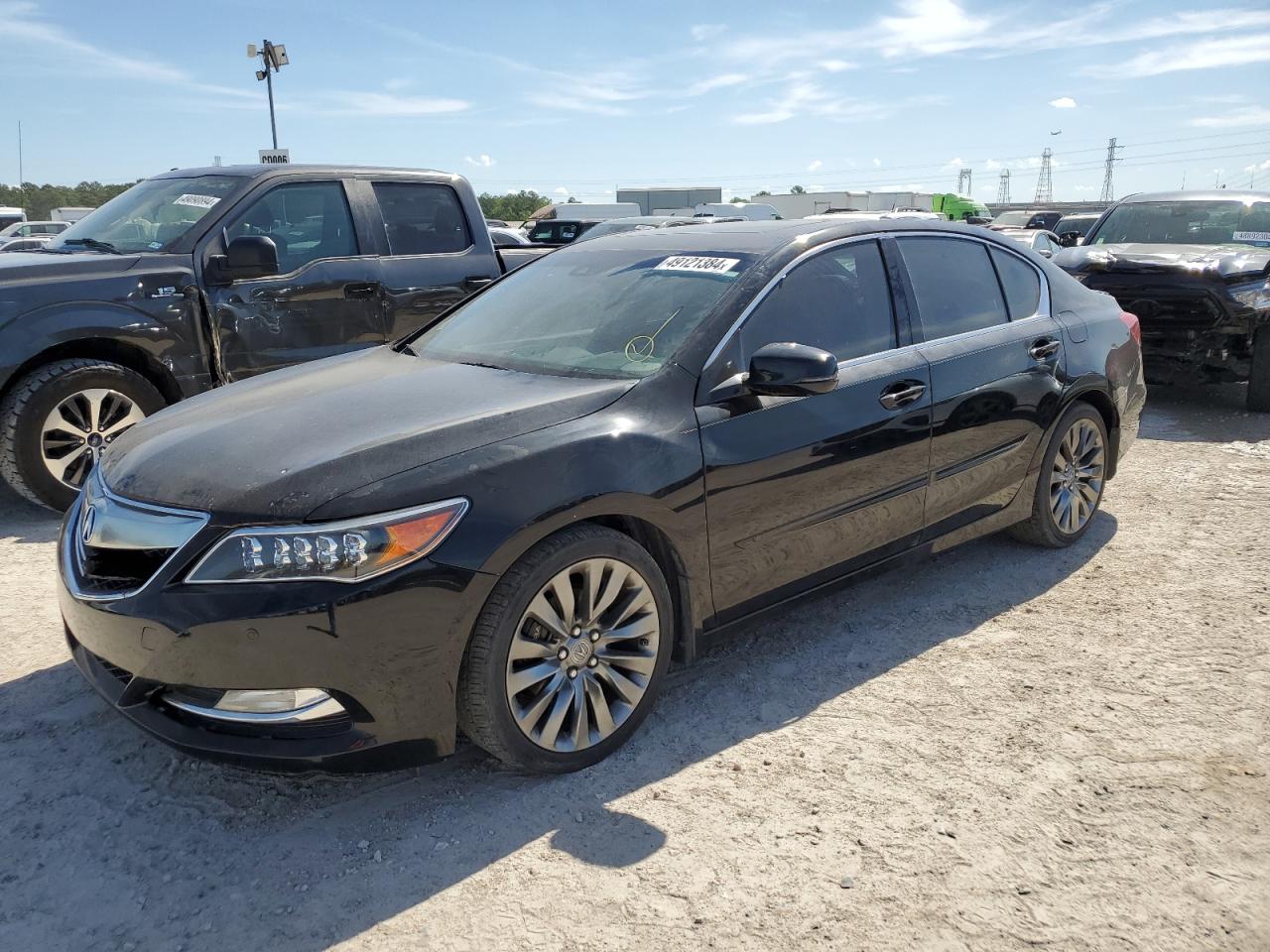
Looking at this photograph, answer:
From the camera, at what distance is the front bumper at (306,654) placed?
2557mm

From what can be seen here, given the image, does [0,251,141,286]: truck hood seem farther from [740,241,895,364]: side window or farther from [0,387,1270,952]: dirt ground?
[740,241,895,364]: side window

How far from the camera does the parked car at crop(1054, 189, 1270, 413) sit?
314 inches

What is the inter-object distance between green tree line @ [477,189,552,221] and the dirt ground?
192 ft

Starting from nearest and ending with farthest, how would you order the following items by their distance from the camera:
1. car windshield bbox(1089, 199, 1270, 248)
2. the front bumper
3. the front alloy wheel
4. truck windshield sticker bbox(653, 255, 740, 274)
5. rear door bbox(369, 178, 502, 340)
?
the front bumper, the front alloy wheel, truck windshield sticker bbox(653, 255, 740, 274), rear door bbox(369, 178, 502, 340), car windshield bbox(1089, 199, 1270, 248)

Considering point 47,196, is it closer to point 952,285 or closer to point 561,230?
point 561,230

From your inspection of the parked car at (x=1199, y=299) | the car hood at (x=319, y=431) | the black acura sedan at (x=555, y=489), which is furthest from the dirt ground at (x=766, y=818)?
the parked car at (x=1199, y=299)

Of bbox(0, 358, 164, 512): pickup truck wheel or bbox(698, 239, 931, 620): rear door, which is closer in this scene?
bbox(698, 239, 931, 620): rear door

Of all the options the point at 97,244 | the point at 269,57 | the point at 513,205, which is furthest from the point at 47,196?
the point at 97,244

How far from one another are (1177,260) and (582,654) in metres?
7.37

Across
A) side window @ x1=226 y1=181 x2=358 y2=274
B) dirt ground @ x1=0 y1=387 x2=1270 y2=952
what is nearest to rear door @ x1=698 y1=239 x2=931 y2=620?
dirt ground @ x1=0 y1=387 x2=1270 y2=952

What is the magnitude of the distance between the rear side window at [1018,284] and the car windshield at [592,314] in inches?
60.4

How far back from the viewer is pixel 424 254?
6.79m

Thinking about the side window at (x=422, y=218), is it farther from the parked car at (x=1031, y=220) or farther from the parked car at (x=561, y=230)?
the parked car at (x=1031, y=220)

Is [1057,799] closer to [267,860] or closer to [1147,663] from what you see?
[1147,663]
